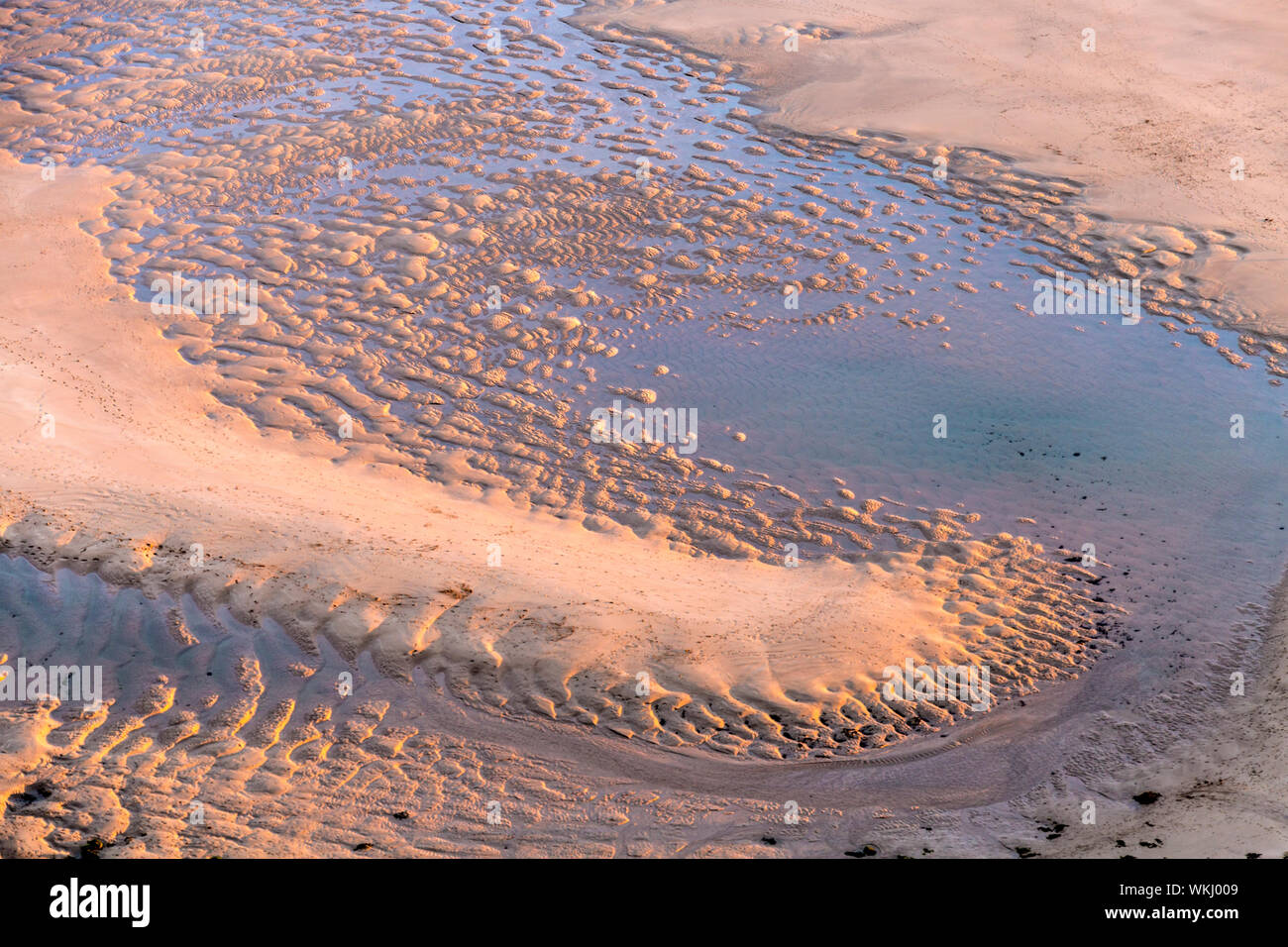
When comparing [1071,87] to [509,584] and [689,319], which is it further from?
[509,584]

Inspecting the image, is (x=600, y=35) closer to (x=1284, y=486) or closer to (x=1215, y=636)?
(x=1284, y=486)

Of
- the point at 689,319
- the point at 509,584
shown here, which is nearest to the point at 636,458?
the point at 509,584

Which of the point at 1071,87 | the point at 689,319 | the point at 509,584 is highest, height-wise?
the point at 1071,87

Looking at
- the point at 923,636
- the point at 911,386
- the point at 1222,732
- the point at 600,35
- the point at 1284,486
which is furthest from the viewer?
the point at 600,35

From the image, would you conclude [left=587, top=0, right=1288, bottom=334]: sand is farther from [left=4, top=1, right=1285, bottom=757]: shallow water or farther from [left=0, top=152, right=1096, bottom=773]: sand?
[left=0, top=152, right=1096, bottom=773]: sand

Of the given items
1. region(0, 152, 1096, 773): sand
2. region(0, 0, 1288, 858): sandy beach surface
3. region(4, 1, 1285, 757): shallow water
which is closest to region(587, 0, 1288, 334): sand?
region(0, 0, 1288, 858): sandy beach surface

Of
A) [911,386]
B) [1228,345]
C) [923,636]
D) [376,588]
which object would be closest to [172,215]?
[376,588]
